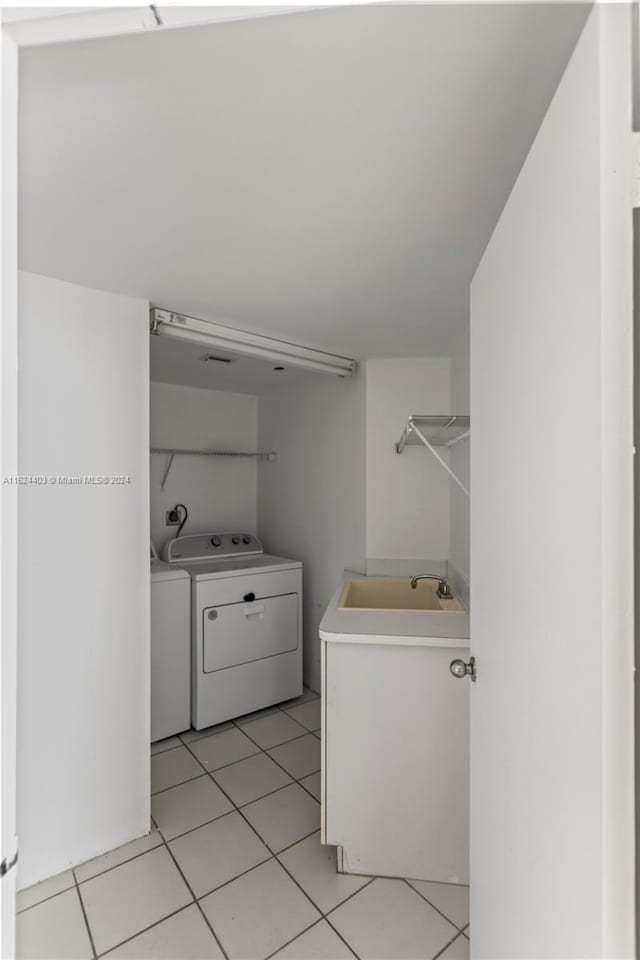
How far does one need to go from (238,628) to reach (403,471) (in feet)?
4.63

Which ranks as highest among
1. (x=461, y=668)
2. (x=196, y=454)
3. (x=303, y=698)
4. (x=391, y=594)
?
(x=196, y=454)

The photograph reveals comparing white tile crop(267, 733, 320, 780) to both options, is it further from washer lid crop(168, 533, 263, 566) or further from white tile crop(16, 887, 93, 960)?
washer lid crop(168, 533, 263, 566)

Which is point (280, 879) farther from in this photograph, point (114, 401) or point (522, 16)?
point (522, 16)

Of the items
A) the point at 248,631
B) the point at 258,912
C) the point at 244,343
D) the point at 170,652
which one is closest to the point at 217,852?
the point at 258,912

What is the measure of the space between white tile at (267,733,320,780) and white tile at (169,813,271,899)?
400 mm

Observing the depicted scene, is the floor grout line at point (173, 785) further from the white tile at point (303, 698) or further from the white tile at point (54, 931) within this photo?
the white tile at point (303, 698)

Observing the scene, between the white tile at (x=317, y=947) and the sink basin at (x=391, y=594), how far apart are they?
1186 mm

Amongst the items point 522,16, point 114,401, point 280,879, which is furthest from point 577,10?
point 280,879

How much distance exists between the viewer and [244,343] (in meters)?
2.04

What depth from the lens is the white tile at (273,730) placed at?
2.37m

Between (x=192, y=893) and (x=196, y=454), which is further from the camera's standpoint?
(x=196, y=454)

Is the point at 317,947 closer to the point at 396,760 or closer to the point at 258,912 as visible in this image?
the point at 258,912

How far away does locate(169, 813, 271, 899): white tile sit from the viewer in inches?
59.2

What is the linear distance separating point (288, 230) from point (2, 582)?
115 cm
